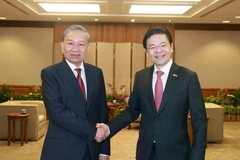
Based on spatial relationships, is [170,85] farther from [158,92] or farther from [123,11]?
[123,11]

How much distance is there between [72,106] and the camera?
7.59 ft

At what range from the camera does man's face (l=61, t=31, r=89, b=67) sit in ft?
7.79

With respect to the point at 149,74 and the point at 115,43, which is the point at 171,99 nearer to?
the point at 149,74

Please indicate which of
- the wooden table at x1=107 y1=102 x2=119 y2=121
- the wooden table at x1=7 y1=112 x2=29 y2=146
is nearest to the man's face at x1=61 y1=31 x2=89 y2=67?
the wooden table at x1=7 y1=112 x2=29 y2=146

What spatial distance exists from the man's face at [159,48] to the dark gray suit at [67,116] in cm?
49

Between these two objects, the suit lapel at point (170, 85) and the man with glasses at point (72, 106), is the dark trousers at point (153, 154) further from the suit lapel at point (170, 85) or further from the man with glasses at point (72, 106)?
the man with glasses at point (72, 106)

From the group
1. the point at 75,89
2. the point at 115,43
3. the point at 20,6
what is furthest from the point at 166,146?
the point at 115,43

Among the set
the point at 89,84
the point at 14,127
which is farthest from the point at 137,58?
the point at 89,84

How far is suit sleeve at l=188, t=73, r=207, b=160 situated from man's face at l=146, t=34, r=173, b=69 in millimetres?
243

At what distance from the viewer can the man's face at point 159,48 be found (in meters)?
2.29

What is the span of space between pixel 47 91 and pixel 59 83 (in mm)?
97

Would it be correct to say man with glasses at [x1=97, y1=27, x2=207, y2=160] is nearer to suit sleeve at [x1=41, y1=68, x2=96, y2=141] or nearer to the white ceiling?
suit sleeve at [x1=41, y1=68, x2=96, y2=141]

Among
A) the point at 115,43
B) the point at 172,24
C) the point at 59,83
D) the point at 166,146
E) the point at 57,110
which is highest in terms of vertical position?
the point at 172,24

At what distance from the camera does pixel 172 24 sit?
11484 mm
